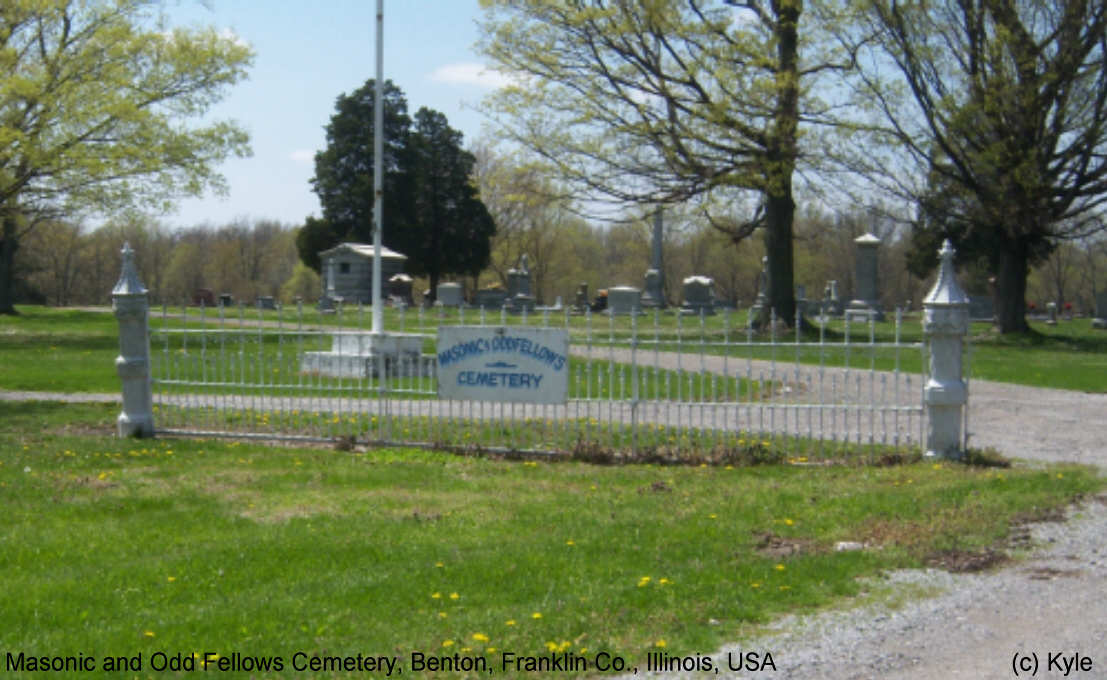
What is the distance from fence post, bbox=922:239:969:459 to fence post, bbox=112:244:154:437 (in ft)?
26.3

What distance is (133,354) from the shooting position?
454 inches

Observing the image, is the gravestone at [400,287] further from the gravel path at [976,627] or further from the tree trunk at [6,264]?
the gravel path at [976,627]

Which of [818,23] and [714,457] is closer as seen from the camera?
[714,457]

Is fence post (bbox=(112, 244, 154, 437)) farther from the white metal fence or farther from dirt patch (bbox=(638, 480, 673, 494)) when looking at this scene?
dirt patch (bbox=(638, 480, 673, 494))

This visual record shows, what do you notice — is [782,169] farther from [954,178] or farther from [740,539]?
[740,539]

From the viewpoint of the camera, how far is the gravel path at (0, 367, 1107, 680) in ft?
15.6

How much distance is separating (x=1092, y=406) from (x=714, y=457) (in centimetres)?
730

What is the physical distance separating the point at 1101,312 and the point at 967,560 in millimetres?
39486

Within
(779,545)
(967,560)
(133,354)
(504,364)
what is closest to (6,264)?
(133,354)

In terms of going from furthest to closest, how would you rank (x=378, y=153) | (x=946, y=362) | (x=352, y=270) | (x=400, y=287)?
1. (x=352, y=270)
2. (x=400, y=287)
3. (x=378, y=153)
4. (x=946, y=362)

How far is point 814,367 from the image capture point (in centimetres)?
1841

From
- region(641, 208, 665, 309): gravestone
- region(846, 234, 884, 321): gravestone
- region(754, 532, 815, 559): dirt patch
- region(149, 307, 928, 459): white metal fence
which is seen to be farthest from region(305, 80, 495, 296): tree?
region(754, 532, 815, 559): dirt patch

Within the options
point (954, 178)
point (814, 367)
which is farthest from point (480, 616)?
point (954, 178)

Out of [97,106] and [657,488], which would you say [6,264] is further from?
[657,488]
